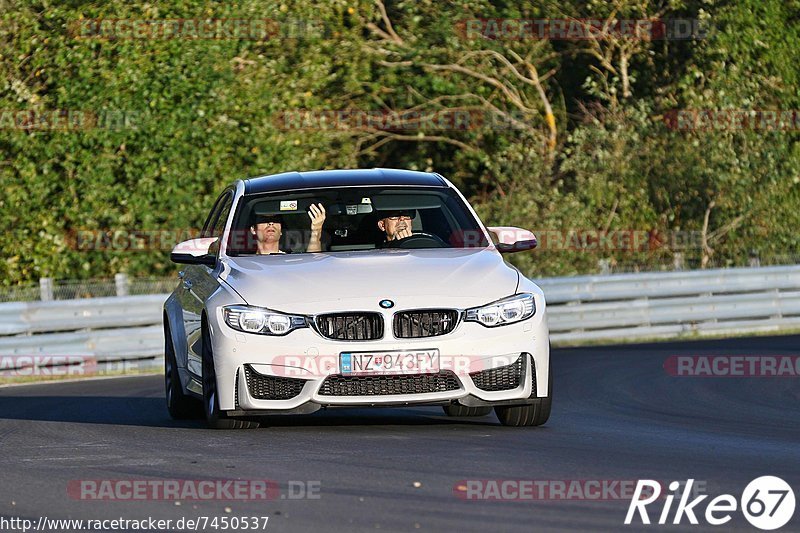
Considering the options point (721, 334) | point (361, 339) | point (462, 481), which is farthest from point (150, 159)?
point (462, 481)

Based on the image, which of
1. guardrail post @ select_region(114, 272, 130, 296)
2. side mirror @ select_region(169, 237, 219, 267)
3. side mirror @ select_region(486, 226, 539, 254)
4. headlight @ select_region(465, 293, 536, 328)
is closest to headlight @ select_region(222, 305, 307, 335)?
headlight @ select_region(465, 293, 536, 328)

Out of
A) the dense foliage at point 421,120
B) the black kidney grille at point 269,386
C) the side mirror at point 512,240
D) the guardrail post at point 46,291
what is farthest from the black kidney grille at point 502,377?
the dense foliage at point 421,120

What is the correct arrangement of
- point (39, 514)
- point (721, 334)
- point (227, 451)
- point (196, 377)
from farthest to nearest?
1. point (721, 334)
2. point (196, 377)
3. point (227, 451)
4. point (39, 514)

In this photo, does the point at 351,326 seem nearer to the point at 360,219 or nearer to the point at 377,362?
the point at 377,362

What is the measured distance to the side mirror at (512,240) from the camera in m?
10.3

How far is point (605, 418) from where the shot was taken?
11.0 metres

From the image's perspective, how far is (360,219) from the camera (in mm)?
10523

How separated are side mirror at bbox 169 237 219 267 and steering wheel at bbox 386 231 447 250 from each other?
1120 millimetres

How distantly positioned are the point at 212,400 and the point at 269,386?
50cm

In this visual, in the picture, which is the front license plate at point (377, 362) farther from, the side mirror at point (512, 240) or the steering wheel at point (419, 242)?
the side mirror at point (512, 240)

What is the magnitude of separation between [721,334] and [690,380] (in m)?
8.62

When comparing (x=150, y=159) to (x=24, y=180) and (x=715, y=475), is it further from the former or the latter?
(x=715, y=475)

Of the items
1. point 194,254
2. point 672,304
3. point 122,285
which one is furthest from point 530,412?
point 672,304

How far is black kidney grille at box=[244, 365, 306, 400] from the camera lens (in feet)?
30.2
